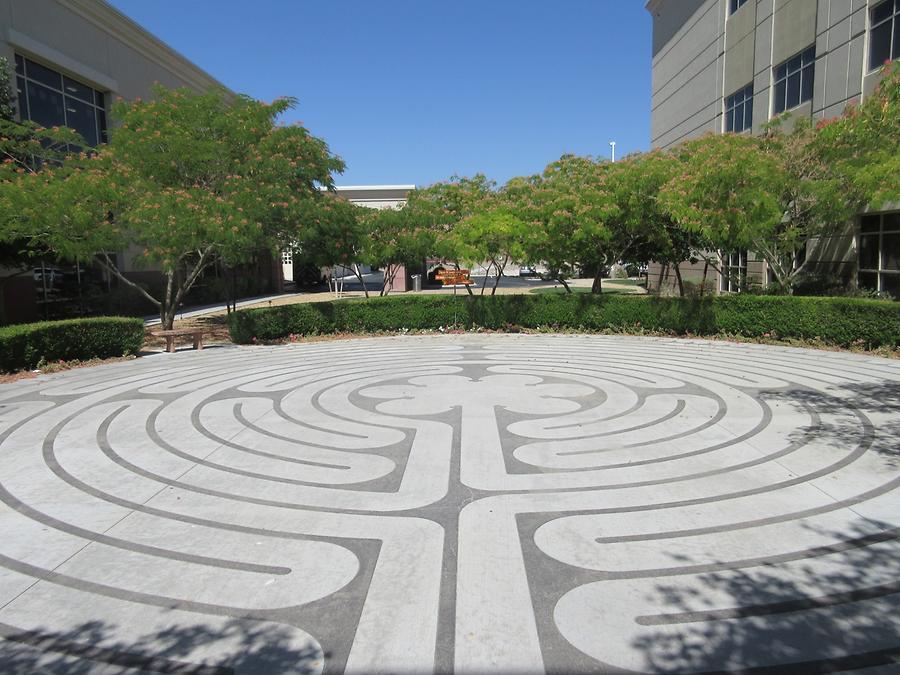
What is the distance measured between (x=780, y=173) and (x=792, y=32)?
8.10 m

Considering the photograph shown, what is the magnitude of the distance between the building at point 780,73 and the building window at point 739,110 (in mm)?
42

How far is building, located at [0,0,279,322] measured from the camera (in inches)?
726

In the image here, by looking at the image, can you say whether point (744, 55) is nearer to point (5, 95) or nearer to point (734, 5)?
point (734, 5)

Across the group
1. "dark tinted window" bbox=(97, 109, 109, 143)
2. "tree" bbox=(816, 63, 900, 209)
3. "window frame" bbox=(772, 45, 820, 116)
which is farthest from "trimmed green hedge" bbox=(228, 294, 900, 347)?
"dark tinted window" bbox=(97, 109, 109, 143)

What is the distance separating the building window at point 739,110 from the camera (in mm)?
23266

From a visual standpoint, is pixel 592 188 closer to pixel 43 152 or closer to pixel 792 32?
pixel 792 32

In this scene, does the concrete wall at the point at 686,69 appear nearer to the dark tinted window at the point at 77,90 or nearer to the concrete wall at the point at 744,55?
the concrete wall at the point at 744,55

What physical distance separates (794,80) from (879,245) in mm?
7101

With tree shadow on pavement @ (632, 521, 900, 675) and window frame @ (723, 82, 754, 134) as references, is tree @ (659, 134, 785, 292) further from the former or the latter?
tree shadow on pavement @ (632, 521, 900, 675)

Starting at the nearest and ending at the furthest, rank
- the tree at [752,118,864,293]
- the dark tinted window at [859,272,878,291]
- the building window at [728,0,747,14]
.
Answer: the tree at [752,118,864,293], the dark tinted window at [859,272,878,291], the building window at [728,0,747,14]

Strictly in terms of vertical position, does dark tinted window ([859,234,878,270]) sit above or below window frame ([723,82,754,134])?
below

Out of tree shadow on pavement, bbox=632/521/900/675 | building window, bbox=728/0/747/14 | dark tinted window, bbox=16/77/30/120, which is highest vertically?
building window, bbox=728/0/747/14

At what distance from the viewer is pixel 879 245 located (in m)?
16.2

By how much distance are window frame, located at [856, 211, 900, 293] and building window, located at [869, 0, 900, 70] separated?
3.90 m
